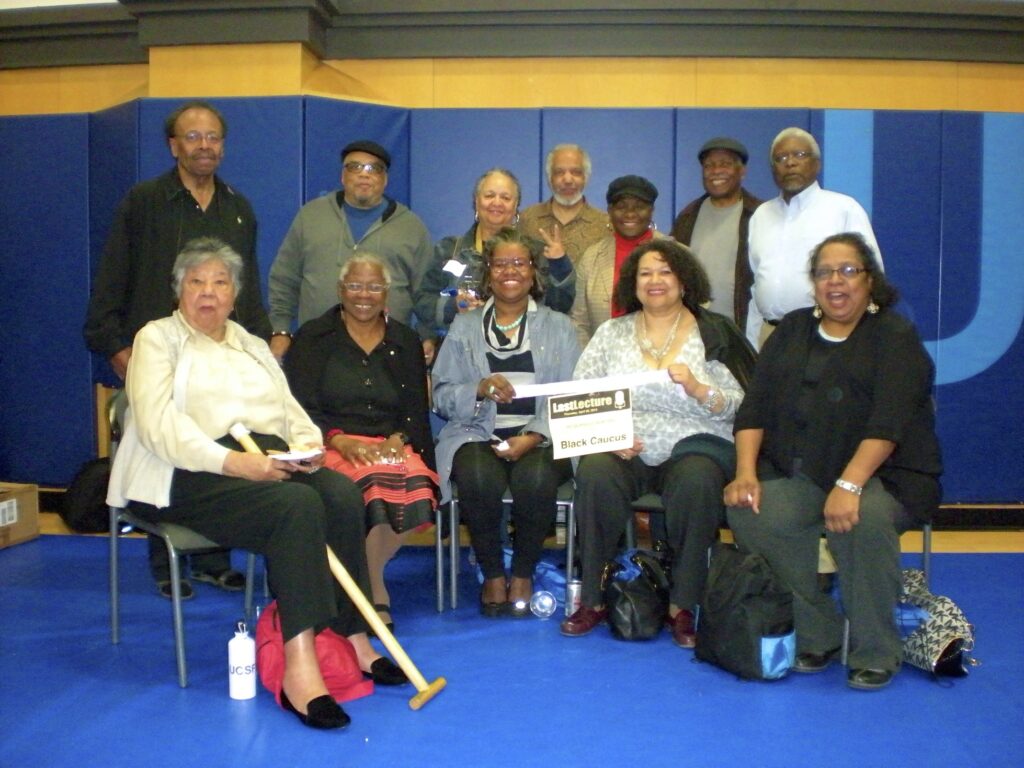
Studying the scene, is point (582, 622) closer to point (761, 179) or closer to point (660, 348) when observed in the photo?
point (660, 348)

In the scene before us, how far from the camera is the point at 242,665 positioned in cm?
306

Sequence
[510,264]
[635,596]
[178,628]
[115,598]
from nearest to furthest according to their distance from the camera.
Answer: [178,628] → [115,598] → [635,596] → [510,264]

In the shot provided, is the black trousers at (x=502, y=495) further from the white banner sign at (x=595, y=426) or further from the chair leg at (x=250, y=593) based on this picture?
the chair leg at (x=250, y=593)

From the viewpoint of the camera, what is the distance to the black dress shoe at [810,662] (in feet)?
11.1

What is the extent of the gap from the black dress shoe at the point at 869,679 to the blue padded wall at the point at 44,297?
4.71 metres

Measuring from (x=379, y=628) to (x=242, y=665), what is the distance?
1.41ft

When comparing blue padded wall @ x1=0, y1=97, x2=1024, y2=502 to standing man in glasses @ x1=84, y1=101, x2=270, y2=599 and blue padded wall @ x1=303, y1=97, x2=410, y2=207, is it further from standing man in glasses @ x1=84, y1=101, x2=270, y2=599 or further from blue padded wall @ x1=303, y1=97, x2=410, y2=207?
standing man in glasses @ x1=84, y1=101, x2=270, y2=599

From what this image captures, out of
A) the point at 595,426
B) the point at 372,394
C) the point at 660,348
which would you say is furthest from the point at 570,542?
the point at 372,394

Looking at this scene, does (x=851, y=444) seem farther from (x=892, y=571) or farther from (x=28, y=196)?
(x=28, y=196)

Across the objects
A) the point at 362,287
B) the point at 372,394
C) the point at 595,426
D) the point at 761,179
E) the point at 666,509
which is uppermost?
the point at 761,179

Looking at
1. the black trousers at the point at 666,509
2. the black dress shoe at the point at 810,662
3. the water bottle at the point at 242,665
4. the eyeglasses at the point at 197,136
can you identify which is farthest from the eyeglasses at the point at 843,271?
the eyeglasses at the point at 197,136

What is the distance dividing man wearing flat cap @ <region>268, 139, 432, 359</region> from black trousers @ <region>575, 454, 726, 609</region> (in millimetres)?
1483

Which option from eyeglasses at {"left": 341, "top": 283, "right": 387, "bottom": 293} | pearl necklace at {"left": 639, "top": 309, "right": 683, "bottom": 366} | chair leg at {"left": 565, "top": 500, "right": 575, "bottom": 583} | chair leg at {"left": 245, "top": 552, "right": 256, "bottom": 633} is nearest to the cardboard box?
chair leg at {"left": 245, "top": 552, "right": 256, "bottom": 633}

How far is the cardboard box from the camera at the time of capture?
16.2 ft
